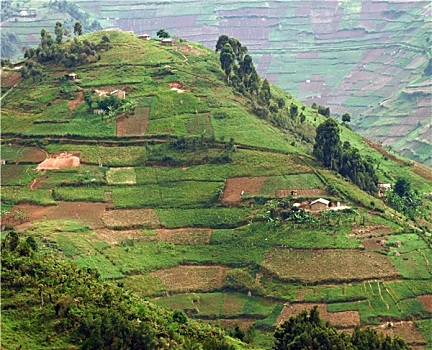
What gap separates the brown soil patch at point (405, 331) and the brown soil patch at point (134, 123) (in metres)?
30.5

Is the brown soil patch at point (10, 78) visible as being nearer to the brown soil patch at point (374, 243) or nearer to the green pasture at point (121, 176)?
the green pasture at point (121, 176)

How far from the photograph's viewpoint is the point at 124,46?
89875mm

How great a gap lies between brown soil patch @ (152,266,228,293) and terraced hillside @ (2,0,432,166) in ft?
249

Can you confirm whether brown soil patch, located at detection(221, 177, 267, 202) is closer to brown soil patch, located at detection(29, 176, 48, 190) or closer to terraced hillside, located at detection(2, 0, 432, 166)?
brown soil patch, located at detection(29, 176, 48, 190)

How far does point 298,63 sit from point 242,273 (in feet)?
393

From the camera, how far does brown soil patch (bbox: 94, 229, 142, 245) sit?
206 feet

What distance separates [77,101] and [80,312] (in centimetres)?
4429

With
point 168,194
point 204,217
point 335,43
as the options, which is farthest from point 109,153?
point 335,43

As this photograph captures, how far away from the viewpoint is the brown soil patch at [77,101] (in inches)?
3098

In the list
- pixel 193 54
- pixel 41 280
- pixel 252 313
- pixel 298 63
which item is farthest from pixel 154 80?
pixel 298 63

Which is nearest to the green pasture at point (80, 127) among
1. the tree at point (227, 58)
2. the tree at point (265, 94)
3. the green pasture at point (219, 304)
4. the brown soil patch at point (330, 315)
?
the tree at point (227, 58)

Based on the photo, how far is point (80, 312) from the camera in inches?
1497

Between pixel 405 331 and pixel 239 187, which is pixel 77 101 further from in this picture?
pixel 405 331

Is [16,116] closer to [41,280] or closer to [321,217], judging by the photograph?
[321,217]
